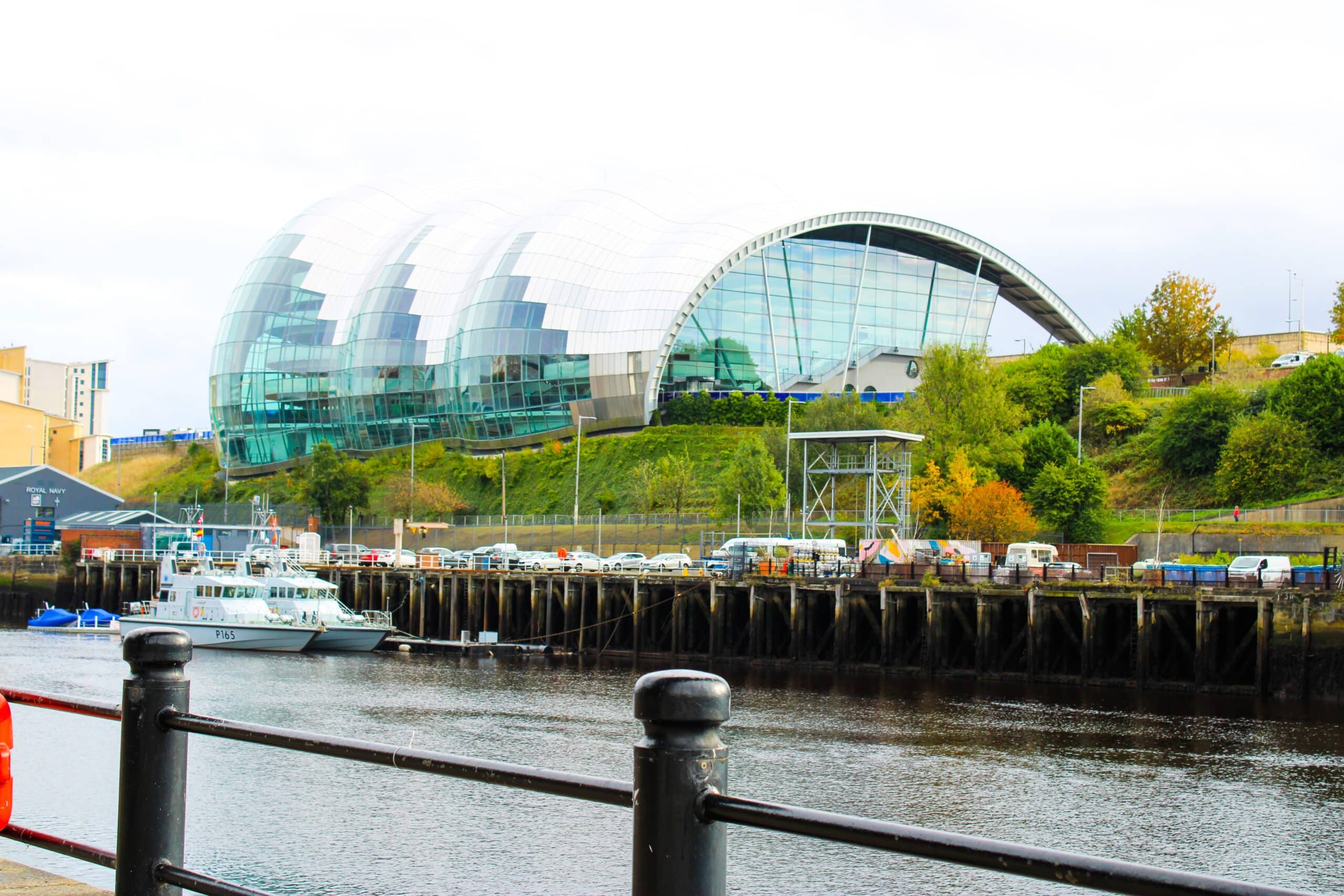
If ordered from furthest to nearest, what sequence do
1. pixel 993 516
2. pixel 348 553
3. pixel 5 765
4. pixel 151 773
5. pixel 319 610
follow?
pixel 348 553 < pixel 993 516 < pixel 319 610 < pixel 151 773 < pixel 5 765

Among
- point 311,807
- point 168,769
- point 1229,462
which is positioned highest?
point 1229,462

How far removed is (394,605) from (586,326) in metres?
34.0

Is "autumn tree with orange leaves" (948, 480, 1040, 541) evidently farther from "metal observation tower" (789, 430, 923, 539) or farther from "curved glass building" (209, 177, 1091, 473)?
"curved glass building" (209, 177, 1091, 473)

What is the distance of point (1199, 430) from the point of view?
68750mm

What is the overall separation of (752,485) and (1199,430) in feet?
69.9

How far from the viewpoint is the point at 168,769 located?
4215 mm

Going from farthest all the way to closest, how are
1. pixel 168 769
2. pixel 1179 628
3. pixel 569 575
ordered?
pixel 569 575
pixel 1179 628
pixel 168 769

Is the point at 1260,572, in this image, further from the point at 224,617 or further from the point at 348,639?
the point at 224,617

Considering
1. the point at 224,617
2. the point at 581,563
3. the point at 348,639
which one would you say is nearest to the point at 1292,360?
the point at 581,563

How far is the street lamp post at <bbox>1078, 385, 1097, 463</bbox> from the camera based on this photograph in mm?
66875

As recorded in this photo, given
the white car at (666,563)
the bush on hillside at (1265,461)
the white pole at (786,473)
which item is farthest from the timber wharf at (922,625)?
the bush on hillside at (1265,461)

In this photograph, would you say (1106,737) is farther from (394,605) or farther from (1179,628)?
(394,605)

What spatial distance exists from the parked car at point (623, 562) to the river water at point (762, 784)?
53.9 feet

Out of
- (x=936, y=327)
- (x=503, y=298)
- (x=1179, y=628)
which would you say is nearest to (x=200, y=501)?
(x=503, y=298)
